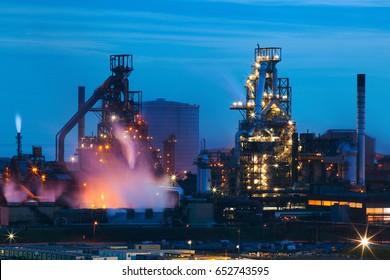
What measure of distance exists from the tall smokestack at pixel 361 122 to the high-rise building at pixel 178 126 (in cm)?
3484

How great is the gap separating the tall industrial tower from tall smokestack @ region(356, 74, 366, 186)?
14.5 ft

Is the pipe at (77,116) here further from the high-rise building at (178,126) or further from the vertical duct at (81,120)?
the high-rise building at (178,126)

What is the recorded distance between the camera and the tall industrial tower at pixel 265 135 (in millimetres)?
95062

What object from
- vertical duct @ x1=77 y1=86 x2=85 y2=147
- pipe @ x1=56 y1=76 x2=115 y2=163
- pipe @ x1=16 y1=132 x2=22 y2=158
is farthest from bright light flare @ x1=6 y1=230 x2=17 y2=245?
vertical duct @ x1=77 y1=86 x2=85 y2=147

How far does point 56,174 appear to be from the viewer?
91500 mm

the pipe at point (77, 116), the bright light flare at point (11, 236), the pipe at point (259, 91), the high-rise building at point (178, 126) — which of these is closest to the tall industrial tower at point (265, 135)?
the pipe at point (259, 91)

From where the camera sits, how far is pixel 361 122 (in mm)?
96375

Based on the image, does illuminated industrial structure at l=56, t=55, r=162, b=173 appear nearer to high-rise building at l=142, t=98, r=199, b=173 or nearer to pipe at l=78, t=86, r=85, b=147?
pipe at l=78, t=86, r=85, b=147

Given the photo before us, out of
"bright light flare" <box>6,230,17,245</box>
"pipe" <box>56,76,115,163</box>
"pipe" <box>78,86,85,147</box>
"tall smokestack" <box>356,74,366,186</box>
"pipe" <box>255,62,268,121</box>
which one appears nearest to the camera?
"bright light flare" <box>6,230,17,245</box>

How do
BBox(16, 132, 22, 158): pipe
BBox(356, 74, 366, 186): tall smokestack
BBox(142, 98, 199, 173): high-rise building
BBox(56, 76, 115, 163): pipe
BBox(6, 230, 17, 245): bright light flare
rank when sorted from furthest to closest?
BBox(142, 98, 199, 173): high-rise building → BBox(56, 76, 115, 163): pipe → BBox(356, 74, 366, 186): tall smokestack → BBox(16, 132, 22, 158): pipe → BBox(6, 230, 17, 245): bright light flare

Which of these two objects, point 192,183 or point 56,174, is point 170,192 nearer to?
point 56,174

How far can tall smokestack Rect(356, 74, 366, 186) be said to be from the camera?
96.3m

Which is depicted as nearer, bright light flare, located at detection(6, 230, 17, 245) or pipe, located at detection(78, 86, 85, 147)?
bright light flare, located at detection(6, 230, 17, 245)
